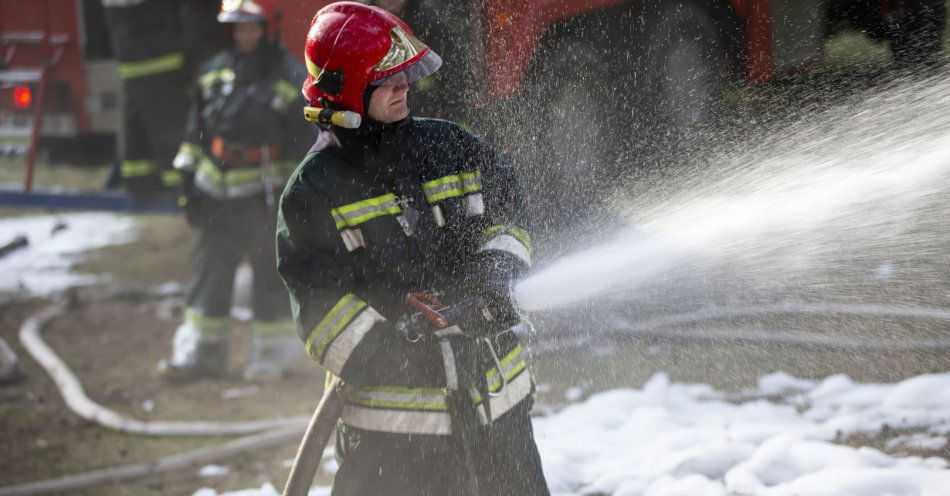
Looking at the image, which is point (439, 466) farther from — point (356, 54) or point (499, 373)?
point (356, 54)

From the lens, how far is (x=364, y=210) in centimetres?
251

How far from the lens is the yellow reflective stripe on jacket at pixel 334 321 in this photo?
2.44m

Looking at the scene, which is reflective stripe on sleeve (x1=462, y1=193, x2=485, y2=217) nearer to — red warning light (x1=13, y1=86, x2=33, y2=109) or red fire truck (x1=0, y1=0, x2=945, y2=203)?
red fire truck (x1=0, y1=0, x2=945, y2=203)

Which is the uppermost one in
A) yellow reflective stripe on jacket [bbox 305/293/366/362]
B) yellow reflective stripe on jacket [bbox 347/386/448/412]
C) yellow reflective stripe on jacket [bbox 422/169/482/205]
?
yellow reflective stripe on jacket [bbox 422/169/482/205]

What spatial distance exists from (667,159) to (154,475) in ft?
9.43

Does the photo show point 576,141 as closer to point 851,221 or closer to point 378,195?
point 851,221

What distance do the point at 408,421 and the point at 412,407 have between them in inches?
1.5

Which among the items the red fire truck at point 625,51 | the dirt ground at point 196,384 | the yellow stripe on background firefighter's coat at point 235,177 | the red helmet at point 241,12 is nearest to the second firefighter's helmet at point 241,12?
the red helmet at point 241,12

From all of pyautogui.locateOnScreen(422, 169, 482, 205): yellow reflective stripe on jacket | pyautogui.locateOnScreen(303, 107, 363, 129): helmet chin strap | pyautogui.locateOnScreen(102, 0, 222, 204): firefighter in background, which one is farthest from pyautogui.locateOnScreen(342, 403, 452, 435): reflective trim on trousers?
pyautogui.locateOnScreen(102, 0, 222, 204): firefighter in background

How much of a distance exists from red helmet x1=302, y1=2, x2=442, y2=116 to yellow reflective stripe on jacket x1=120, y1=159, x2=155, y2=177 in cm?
426

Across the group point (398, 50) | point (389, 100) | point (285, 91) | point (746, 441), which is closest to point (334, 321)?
Answer: point (389, 100)

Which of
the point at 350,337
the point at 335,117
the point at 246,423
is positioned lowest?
the point at 246,423

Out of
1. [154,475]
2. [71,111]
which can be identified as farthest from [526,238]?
[71,111]

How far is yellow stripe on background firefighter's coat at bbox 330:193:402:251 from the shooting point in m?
2.49
